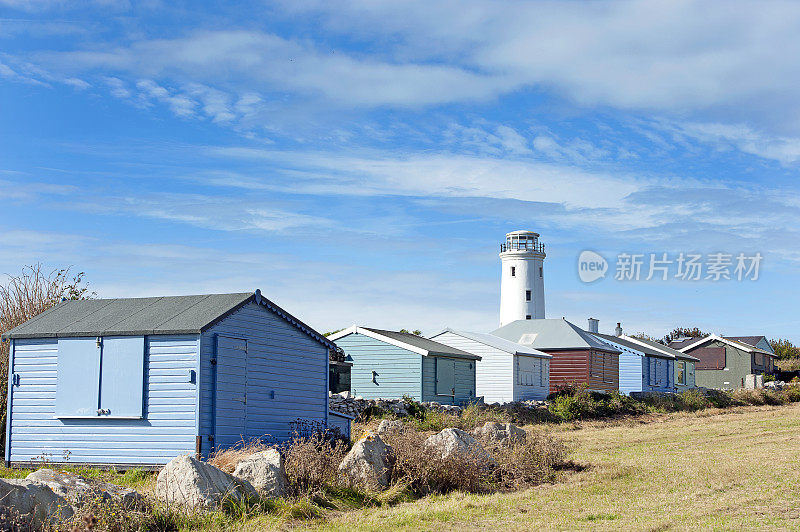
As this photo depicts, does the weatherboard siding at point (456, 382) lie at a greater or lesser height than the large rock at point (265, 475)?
greater

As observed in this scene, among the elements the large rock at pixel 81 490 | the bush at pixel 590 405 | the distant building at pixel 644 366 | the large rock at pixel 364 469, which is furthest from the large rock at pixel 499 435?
the distant building at pixel 644 366

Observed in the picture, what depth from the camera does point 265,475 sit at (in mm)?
12703

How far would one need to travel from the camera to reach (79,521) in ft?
32.1

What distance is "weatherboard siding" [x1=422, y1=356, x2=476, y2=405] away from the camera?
104 feet

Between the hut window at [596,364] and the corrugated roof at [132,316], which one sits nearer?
the corrugated roof at [132,316]

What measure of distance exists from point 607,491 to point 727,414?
25.3 m

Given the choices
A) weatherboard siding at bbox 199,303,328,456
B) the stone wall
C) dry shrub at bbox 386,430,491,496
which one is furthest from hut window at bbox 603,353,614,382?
dry shrub at bbox 386,430,491,496

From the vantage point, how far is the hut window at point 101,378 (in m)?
17.0

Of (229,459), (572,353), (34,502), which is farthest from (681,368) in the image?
(34,502)

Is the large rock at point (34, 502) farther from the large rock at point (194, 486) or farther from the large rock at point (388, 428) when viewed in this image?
the large rock at point (388, 428)

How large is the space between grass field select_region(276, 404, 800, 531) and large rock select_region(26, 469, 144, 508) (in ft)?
5.30

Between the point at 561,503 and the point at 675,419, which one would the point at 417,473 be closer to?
the point at 561,503

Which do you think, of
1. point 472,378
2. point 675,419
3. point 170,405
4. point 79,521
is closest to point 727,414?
point 675,419

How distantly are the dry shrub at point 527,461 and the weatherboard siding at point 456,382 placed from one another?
1363cm
